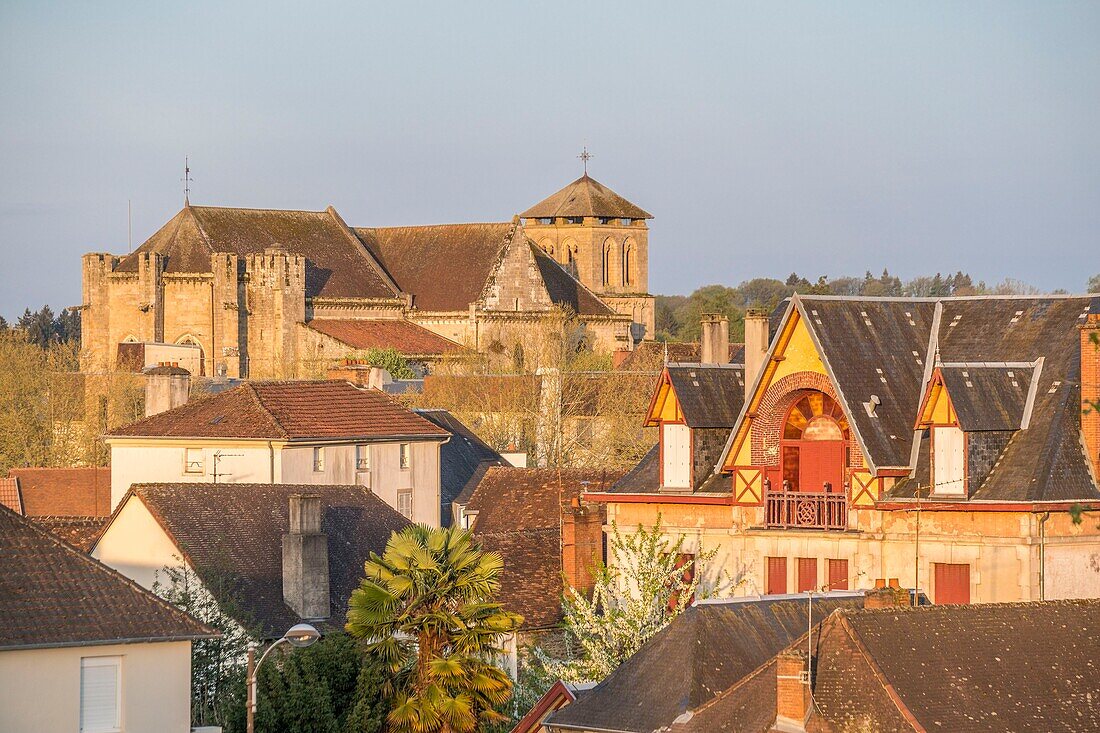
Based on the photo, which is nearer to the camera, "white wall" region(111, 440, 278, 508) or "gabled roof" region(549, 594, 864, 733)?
"gabled roof" region(549, 594, 864, 733)

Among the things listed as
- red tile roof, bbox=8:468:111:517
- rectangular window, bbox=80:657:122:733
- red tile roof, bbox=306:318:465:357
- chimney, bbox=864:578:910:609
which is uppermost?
red tile roof, bbox=306:318:465:357

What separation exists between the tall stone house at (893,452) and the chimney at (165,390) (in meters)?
36.2

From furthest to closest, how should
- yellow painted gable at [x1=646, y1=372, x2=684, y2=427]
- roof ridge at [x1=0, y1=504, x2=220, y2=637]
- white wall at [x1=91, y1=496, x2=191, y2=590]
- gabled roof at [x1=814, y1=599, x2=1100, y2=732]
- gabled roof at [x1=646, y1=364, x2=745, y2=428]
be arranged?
white wall at [x1=91, y1=496, x2=191, y2=590]
yellow painted gable at [x1=646, y1=372, x2=684, y2=427]
gabled roof at [x1=646, y1=364, x2=745, y2=428]
roof ridge at [x1=0, y1=504, x2=220, y2=637]
gabled roof at [x1=814, y1=599, x2=1100, y2=732]

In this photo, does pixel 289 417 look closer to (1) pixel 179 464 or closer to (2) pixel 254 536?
(1) pixel 179 464

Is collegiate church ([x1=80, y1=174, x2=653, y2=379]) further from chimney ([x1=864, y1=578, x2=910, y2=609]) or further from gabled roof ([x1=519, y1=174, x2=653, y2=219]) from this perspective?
chimney ([x1=864, y1=578, x2=910, y2=609])

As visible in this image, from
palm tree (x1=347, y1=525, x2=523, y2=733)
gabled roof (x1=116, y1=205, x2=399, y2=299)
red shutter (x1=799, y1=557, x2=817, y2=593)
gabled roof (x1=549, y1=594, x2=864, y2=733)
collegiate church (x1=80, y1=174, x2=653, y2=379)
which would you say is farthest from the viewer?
gabled roof (x1=116, y1=205, x2=399, y2=299)

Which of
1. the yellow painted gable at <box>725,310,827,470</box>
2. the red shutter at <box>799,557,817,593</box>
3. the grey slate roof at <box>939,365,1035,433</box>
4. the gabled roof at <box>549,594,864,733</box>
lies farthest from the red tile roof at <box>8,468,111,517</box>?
the gabled roof at <box>549,594,864,733</box>

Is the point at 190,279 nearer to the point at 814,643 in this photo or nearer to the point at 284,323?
the point at 284,323

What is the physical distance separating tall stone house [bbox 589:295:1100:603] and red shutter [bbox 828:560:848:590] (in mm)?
20

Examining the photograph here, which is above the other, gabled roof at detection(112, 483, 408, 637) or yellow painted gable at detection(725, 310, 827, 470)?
yellow painted gable at detection(725, 310, 827, 470)

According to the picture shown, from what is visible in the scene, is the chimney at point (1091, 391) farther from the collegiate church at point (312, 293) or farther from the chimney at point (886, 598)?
the collegiate church at point (312, 293)

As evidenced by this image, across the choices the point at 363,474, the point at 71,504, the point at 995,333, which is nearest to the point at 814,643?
the point at 995,333

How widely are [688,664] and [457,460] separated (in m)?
42.1

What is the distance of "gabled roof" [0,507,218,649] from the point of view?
2800 centimetres
